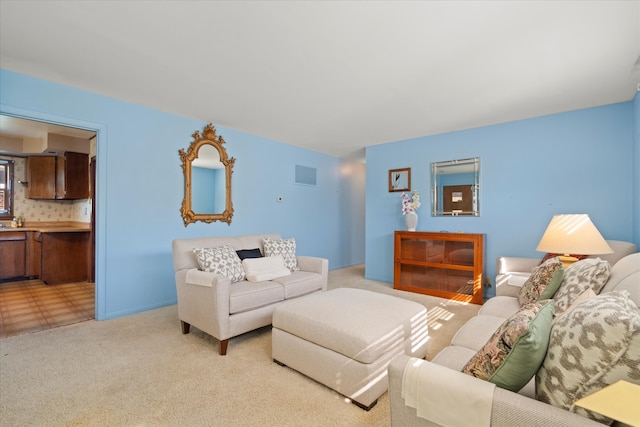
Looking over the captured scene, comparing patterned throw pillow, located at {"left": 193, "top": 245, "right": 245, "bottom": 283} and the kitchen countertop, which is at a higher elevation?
the kitchen countertop

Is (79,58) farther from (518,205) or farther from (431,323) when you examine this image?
(518,205)

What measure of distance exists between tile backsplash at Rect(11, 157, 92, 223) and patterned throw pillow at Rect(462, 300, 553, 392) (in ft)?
→ 19.6

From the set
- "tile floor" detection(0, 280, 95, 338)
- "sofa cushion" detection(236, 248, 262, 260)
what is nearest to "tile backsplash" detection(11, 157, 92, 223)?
"tile floor" detection(0, 280, 95, 338)

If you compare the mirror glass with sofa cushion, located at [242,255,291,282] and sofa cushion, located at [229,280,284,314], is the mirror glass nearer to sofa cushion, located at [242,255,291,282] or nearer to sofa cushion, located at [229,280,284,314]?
sofa cushion, located at [242,255,291,282]

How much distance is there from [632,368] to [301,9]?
2.14m

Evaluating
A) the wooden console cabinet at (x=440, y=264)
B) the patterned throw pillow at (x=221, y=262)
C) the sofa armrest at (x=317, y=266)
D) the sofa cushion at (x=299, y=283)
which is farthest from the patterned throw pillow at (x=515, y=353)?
the wooden console cabinet at (x=440, y=264)

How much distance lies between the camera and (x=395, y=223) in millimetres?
4820

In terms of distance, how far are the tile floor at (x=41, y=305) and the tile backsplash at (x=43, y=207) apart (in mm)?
1236

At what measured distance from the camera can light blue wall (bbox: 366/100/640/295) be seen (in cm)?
318

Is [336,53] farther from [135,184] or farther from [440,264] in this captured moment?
[440,264]

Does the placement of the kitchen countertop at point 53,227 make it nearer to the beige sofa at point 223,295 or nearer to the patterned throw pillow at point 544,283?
the beige sofa at point 223,295

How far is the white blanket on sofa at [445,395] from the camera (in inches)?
35.1

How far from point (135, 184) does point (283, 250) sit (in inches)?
71.7

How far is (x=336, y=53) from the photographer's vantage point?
2252 millimetres
